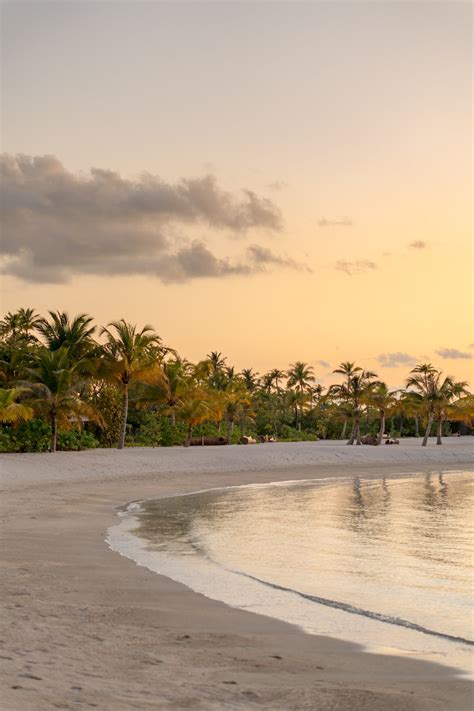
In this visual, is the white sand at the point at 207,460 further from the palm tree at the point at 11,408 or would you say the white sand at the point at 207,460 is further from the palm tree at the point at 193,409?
the palm tree at the point at 193,409

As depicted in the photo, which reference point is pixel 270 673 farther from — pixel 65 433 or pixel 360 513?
pixel 65 433

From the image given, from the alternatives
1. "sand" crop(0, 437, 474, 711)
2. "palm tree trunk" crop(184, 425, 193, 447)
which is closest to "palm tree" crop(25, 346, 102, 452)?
"palm tree trunk" crop(184, 425, 193, 447)

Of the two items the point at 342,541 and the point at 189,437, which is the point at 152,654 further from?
the point at 189,437

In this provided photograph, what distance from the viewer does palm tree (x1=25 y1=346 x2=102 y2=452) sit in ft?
111

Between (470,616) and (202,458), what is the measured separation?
3005 centimetres

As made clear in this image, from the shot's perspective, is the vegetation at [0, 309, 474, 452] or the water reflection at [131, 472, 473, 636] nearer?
the water reflection at [131, 472, 473, 636]

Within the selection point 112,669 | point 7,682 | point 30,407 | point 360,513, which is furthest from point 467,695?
point 30,407

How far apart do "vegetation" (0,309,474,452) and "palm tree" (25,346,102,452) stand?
0.04 meters

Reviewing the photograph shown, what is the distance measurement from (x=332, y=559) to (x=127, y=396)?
29.8 m

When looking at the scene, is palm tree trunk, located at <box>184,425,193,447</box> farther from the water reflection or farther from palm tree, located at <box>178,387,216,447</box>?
the water reflection

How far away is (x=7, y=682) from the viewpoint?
5.22 meters

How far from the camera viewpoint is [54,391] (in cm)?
3422

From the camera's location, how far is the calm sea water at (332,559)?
26.7ft

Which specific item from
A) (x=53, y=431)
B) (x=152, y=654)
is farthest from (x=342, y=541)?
(x=53, y=431)
